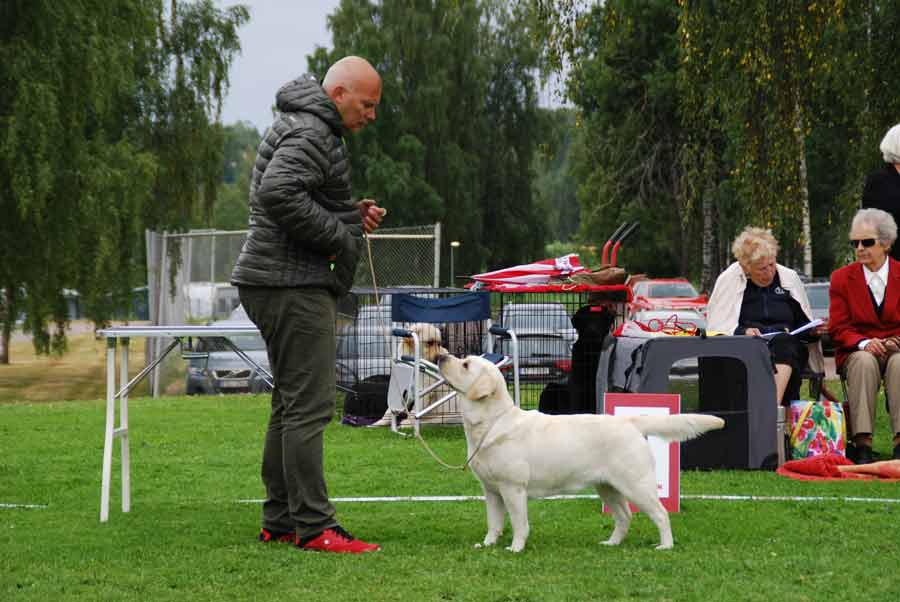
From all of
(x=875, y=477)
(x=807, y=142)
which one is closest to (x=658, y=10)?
(x=807, y=142)

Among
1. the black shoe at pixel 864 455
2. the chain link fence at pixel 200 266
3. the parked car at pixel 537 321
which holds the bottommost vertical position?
the black shoe at pixel 864 455

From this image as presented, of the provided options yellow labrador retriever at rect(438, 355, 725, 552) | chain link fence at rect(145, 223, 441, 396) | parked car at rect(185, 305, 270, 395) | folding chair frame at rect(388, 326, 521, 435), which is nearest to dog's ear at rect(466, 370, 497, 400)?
yellow labrador retriever at rect(438, 355, 725, 552)

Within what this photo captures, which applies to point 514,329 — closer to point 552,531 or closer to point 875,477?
point 875,477

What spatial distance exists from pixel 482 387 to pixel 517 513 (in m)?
0.52

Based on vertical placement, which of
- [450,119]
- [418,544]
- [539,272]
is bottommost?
[418,544]

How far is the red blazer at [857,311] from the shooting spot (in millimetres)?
7195

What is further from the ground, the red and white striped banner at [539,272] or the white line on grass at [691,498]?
the red and white striped banner at [539,272]

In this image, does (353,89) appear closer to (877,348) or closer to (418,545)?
(418,545)

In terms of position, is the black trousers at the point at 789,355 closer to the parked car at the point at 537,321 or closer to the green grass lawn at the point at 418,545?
the green grass lawn at the point at 418,545

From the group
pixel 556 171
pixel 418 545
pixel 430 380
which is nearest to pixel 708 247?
pixel 430 380

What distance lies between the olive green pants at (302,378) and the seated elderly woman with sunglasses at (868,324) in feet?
12.3

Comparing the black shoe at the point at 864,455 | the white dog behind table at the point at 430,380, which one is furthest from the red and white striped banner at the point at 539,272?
the black shoe at the point at 864,455

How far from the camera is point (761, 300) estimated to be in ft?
24.8

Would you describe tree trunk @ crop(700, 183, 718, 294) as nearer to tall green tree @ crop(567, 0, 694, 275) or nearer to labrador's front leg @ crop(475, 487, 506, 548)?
tall green tree @ crop(567, 0, 694, 275)
